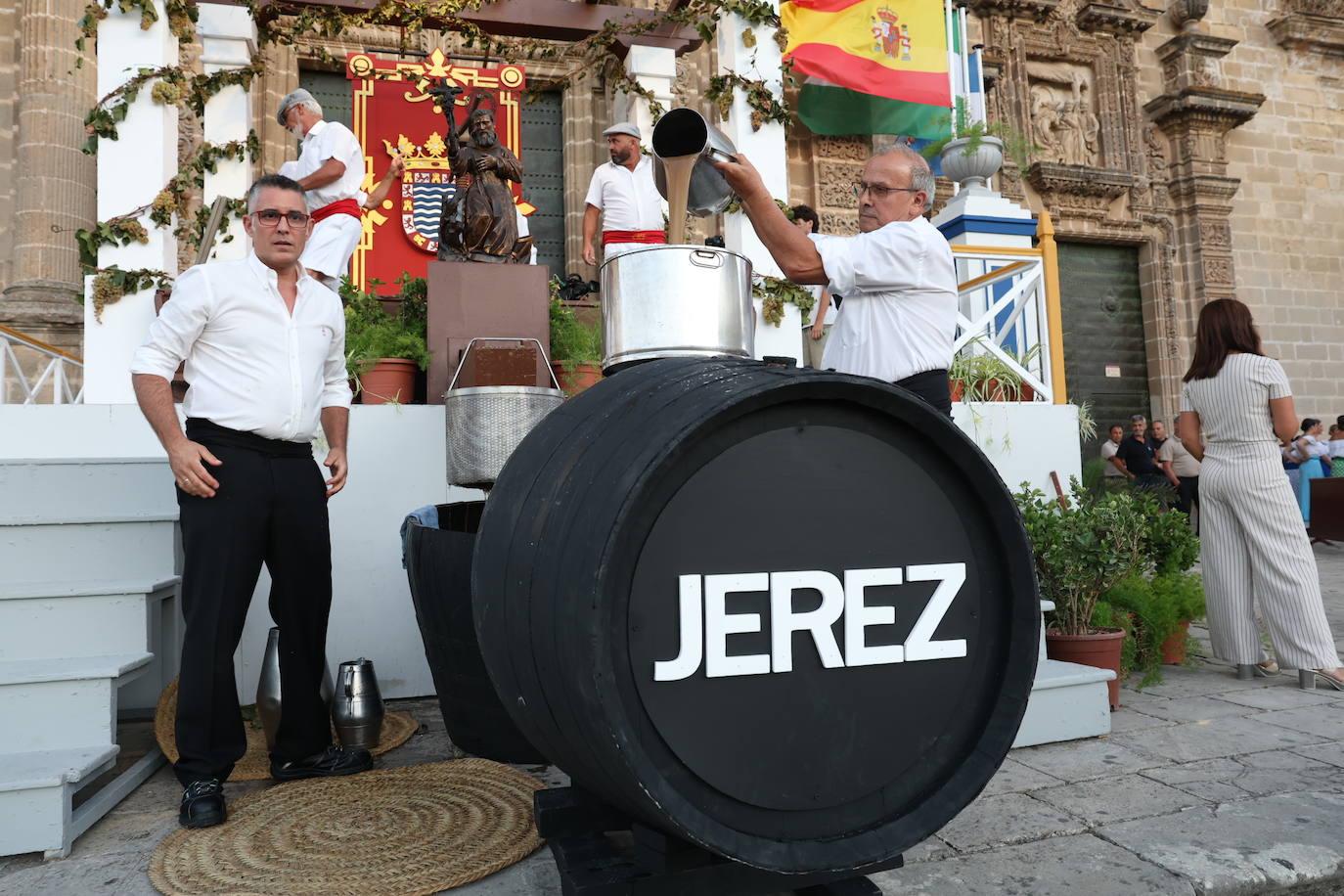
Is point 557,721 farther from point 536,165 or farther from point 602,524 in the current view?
point 536,165

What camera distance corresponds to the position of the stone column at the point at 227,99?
565cm

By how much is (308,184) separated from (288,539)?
281 centimetres

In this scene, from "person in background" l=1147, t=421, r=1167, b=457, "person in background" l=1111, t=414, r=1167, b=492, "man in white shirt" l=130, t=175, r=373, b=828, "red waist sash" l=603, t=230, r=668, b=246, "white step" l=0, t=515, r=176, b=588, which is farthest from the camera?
"person in background" l=1147, t=421, r=1167, b=457

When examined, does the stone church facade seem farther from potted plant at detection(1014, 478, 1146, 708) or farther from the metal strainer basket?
the metal strainer basket


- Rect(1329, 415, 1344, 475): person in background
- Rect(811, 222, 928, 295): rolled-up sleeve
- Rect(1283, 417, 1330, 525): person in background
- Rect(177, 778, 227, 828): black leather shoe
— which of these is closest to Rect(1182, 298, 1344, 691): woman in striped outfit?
Rect(811, 222, 928, 295): rolled-up sleeve

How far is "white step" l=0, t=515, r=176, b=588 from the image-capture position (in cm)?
312

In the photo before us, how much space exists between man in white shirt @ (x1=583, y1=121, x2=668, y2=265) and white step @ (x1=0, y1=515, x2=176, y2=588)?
347cm

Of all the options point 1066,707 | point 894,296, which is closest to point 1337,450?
point 1066,707

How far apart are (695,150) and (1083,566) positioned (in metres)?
2.65

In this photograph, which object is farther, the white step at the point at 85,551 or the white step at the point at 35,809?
the white step at the point at 85,551

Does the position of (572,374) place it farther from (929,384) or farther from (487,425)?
(929,384)

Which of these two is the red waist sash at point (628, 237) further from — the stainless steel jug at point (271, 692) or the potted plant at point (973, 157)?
the stainless steel jug at point (271, 692)

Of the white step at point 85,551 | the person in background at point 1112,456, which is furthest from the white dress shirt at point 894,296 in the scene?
the person in background at point 1112,456

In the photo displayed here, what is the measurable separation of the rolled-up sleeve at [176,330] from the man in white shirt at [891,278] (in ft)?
5.38
